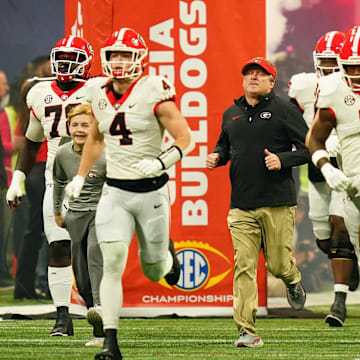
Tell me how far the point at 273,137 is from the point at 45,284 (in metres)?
3.58

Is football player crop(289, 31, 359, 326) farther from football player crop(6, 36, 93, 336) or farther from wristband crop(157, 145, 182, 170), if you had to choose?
wristband crop(157, 145, 182, 170)

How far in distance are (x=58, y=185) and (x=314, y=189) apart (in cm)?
210

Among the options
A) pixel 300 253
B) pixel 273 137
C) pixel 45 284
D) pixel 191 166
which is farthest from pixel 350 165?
pixel 45 284

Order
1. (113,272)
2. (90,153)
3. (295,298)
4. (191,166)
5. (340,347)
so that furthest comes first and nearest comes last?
(191,166), (295,298), (340,347), (90,153), (113,272)

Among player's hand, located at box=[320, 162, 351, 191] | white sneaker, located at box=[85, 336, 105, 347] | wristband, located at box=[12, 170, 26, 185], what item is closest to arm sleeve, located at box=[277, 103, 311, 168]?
player's hand, located at box=[320, 162, 351, 191]

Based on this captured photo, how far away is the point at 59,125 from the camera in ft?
22.0

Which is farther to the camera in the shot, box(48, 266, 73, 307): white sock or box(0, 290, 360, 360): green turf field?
box(48, 266, 73, 307): white sock

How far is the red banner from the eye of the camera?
7938 millimetres

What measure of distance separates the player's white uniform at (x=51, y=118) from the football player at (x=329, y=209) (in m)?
1.71

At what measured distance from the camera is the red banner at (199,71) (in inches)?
313

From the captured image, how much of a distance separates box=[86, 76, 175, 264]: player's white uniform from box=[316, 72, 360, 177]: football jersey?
76 centimetres

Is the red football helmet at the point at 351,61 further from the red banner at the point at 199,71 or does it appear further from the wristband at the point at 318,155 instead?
the red banner at the point at 199,71

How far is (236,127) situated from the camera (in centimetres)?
614

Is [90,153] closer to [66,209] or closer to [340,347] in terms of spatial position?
[66,209]
